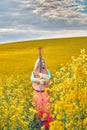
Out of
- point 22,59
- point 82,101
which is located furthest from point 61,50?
point 82,101

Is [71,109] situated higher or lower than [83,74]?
lower

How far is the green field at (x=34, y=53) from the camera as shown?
2664 centimetres

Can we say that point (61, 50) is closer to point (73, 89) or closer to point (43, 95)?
point (43, 95)

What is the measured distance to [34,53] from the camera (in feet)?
103

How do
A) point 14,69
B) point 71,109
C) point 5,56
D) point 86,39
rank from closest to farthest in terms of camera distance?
1. point 71,109
2. point 14,69
3. point 5,56
4. point 86,39

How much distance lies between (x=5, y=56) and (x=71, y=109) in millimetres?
23647

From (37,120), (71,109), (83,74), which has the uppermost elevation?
(83,74)

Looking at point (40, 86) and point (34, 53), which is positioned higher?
point (34, 53)

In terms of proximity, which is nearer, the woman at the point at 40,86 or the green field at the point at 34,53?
the woman at the point at 40,86

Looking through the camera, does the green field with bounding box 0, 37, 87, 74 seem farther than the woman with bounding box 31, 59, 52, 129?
Yes

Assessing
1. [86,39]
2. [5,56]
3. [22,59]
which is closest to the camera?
[22,59]

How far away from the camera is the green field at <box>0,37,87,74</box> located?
87.4 feet

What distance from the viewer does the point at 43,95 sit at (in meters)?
12.6

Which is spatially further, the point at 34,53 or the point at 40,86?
the point at 34,53
